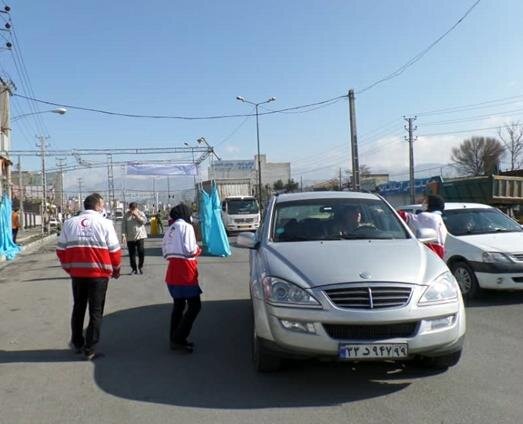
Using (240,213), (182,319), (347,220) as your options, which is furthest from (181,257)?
(240,213)

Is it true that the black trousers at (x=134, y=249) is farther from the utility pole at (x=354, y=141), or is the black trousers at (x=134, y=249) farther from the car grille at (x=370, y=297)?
the utility pole at (x=354, y=141)

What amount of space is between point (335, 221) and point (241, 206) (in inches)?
1000

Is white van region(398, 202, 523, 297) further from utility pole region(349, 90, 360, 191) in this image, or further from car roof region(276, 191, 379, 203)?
utility pole region(349, 90, 360, 191)

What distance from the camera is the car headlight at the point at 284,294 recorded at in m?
4.79

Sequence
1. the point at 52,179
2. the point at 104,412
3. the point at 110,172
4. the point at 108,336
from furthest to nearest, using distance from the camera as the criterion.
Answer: the point at 52,179 < the point at 110,172 < the point at 108,336 < the point at 104,412

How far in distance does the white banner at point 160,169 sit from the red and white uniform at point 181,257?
30.5 meters

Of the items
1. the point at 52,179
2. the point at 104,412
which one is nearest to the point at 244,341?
the point at 104,412

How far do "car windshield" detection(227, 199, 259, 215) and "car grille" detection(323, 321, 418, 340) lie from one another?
1045 inches

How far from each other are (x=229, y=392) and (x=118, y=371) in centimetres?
138

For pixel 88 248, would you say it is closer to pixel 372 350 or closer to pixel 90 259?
pixel 90 259

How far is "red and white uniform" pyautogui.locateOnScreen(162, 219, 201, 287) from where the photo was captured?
6.35m

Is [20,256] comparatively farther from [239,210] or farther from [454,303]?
[454,303]

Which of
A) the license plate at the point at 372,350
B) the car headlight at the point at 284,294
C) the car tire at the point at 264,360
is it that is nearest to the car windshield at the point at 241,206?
the car tire at the point at 264,360

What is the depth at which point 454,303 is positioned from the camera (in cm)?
491
